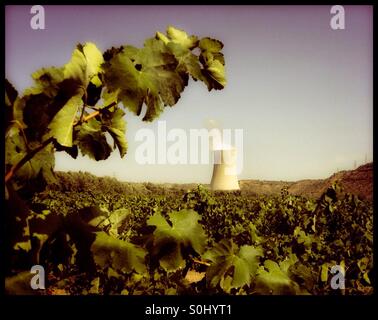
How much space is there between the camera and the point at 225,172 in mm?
44688

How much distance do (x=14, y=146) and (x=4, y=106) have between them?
0.65 feet

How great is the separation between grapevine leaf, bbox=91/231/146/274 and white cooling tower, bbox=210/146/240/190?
1611 inches

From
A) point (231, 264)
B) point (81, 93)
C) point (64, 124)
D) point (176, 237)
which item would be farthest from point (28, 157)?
point (231, 264)

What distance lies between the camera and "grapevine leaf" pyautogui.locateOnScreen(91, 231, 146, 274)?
79.0 inches

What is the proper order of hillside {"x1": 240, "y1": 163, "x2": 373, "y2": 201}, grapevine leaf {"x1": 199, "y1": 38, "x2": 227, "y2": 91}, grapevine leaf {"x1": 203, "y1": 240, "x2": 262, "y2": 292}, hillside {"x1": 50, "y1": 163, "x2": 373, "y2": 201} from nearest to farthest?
grapevine leaf {"x1": 199, "y1": 38, "x2": 227, "y2": 91}
grapevine leaf {"x1": 203, "y1": 240, "x2": 262, "y2": 292}
hillside {"x1": 240, "y1": 163, "x2": 373, "y2": 201}
hillside {"x1": 50, "y1": 163, "x2": 373, "y2": 201}

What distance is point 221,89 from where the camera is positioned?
223 cm

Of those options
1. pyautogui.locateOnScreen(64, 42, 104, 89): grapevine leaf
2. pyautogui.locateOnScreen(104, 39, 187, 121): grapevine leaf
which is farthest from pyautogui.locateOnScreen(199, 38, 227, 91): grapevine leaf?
pyautogui.locateOnScreen(64, 42, 104, 89): grapevine leaf

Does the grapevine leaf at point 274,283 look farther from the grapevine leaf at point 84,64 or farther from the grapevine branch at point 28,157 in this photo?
the grapevine leaf at point 84,64

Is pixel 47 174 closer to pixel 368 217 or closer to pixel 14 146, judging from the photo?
pixel 14 146

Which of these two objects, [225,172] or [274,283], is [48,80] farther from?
[225,172]

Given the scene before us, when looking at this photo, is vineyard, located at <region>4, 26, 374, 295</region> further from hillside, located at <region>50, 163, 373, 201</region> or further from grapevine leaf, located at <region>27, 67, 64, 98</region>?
hillside, located at <region>50, 163, 373, 201</region>

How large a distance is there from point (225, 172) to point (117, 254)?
4290 centimetres

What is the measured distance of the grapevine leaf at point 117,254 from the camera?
2008 millimetres
